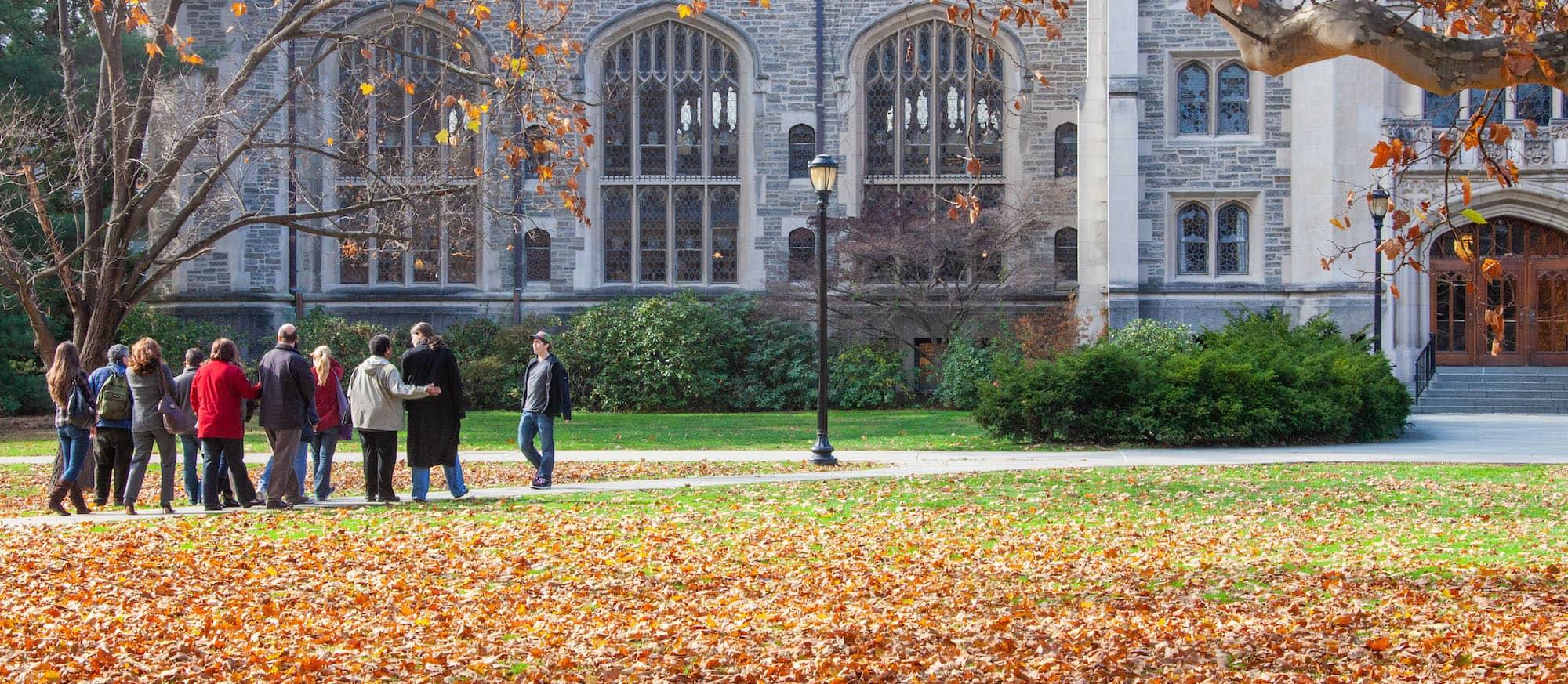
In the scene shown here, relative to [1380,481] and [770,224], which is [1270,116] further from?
[1380,481]

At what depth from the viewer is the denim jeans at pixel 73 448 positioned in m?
11.0

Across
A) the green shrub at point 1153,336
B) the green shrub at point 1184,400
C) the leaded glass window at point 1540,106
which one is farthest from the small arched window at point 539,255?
the leaded glass window at point 1540,106

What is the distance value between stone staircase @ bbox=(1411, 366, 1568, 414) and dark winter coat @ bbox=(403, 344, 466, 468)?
1736 cm

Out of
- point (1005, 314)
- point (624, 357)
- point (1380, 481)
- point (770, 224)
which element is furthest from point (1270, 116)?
point (1380, 481)

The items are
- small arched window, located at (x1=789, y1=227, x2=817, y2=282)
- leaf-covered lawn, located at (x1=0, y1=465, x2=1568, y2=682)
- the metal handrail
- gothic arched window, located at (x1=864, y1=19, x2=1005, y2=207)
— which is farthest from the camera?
gothic arched window, located at (x1=864, y1=19, x2=1005, y2=207)

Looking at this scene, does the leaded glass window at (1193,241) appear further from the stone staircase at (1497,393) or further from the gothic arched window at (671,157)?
the gothic arched window at (671,157)

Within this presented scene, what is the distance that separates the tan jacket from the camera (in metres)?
11.1

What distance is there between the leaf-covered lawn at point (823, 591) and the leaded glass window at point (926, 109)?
54.8 ft

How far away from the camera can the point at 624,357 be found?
1027 inches

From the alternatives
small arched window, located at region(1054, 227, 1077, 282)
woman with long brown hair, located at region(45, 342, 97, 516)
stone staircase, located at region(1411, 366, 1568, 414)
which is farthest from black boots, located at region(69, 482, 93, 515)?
stone staircase, located at region(1411, 366, 1568, 414)

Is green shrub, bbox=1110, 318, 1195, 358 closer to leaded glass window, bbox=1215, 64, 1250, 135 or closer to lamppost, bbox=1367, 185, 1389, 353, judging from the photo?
lamppost, bbox=1367, 185, 1389, 353

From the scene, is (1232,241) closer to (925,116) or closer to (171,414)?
(925,116)

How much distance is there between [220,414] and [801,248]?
17.5m

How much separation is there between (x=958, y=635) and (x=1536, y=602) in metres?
2.77
